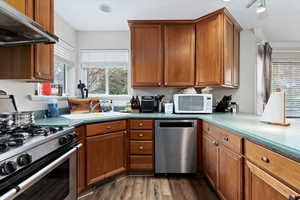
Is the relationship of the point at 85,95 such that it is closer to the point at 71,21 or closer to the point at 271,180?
the point at 71,21

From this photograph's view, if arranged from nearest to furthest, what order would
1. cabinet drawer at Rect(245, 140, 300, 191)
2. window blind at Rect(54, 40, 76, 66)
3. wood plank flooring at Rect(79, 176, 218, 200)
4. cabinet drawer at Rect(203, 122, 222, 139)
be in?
cabinet drawer at Rect(245, 140, 300, 191), cabinet drawer at Rect(203, 122, 222, 139), wood plank flooring at Rect(79, 176, 218, 200), window blind at Rect(54, 40, 76, 66)

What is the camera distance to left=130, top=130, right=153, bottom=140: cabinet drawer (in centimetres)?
269

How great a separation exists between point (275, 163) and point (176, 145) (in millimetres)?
1612

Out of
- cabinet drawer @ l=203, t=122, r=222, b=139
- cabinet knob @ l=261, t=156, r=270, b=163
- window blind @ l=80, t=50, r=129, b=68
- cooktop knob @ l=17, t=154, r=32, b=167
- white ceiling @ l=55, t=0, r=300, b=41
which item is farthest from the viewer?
window blind @ l=80, t=50, r=129, b=68

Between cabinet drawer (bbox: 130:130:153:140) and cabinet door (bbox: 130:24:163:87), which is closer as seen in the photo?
cabinet drawer (bbox: 130:130:153:140)

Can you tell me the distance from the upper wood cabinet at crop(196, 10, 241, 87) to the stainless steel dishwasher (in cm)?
73

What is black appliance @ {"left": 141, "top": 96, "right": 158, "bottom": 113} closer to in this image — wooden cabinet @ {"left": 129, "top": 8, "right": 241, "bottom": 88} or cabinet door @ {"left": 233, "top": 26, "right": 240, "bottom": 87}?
wooden cabinet @ {"left": 129, "top": 8, "right": 241, "bottom": 88}

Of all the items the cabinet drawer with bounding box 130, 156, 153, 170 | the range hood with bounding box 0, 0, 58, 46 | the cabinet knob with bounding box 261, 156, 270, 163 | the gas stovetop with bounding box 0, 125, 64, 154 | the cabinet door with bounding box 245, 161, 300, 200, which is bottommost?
the cabinet drawer with bounding box 130, 156, 153, 170

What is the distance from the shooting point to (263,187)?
1206mm

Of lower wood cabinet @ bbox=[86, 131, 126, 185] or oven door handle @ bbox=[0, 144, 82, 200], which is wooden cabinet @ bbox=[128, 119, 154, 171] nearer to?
lower wood cabinet @ bbox=[86, 131, 126, 185]

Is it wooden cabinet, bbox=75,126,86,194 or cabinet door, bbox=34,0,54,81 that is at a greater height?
cabinet door, bbox=34,0,54,81

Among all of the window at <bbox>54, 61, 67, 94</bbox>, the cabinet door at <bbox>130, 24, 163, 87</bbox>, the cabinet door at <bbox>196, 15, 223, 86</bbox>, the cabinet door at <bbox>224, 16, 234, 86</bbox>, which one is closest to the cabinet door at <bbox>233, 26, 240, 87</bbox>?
the cabinet door at <bbox>224, 16, 234, 86</bbox>

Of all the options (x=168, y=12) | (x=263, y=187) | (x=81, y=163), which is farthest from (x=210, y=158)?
(x=168, y=12)

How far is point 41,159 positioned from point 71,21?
2381 millimetres
